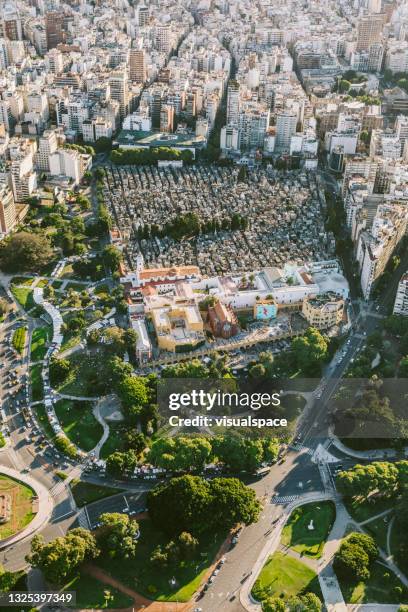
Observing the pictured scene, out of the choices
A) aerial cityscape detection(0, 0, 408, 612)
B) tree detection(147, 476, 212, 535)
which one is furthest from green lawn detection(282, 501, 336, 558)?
tree detection(147, 476, 212, 535)

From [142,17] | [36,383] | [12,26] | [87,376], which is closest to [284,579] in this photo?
[87,376]

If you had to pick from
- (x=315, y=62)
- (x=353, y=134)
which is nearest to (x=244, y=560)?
(x=353, y=134)

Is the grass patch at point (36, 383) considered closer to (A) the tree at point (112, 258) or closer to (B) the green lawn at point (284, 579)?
(A) the tree at point (112, 258)

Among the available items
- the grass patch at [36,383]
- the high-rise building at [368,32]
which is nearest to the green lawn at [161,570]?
the grass patch at [36,383]

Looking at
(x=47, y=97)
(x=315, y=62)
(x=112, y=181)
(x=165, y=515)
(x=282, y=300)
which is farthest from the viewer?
(x=315, y=62)

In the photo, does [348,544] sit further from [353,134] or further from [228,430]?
[353,134]

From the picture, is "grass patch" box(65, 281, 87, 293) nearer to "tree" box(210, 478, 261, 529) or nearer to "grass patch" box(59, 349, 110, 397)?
"grass patch" box(59, 349, 110, 397)
